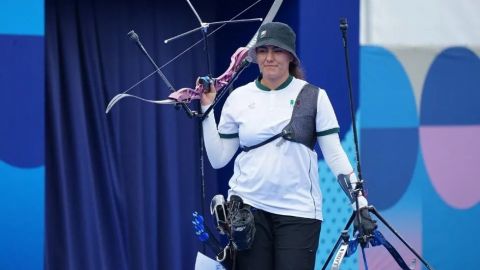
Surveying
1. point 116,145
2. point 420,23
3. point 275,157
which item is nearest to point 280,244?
point 275,157

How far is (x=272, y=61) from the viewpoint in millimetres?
4039

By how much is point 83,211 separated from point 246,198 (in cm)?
176

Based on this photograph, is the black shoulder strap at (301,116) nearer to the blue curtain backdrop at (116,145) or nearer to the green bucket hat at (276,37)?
the green bucket hat at (276,37)

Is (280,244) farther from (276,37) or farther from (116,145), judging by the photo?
(116,145)

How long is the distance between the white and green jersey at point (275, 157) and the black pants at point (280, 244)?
42mm

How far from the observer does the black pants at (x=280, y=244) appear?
392cm

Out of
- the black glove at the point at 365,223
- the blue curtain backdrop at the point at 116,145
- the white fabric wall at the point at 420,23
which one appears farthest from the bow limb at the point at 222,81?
the white fabric wall at the point at 420,23

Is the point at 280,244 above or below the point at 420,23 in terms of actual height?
below

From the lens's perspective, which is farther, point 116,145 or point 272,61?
point 116,145

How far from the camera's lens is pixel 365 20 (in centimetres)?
585

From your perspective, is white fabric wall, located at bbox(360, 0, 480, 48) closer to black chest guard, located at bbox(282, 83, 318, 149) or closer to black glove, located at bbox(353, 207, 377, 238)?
black chest guard, located at bbox(282, 83, 318, 149)

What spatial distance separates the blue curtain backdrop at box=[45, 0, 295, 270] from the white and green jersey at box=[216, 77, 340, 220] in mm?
1356

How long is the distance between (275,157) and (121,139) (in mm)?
1951

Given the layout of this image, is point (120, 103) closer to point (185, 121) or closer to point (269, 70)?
point (185, 121)
